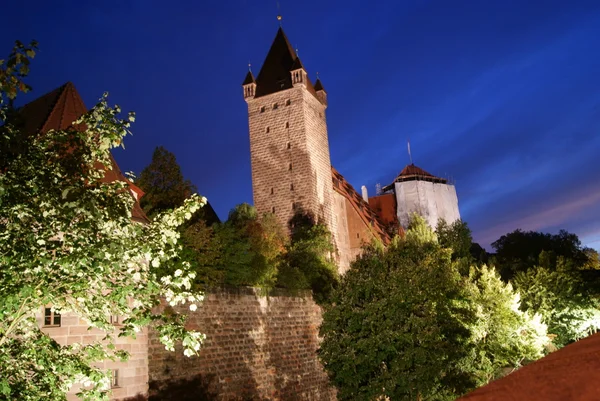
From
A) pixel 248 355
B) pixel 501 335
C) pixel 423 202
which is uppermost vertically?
pixel 423 202

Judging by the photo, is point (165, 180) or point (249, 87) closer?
point (165, 180)

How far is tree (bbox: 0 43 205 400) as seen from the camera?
742 centimetres

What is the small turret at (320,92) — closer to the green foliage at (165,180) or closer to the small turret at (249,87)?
the small turret at (249,87)

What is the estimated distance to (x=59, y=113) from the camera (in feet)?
61.2

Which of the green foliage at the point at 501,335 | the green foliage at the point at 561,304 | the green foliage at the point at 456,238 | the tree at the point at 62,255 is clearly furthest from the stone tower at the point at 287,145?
the tree at the point at 62,255

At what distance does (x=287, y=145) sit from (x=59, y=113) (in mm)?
19539

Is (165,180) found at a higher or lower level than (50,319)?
higher

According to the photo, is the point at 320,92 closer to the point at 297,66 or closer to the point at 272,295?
the point at 297,66

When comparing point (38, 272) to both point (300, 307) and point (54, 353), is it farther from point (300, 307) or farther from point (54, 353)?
point (300, 307)

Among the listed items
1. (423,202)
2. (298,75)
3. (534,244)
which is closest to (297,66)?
(298,75)

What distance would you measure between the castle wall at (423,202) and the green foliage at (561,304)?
20.4 metres

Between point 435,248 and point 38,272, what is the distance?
25565mm

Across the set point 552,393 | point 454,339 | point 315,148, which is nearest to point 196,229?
point 454,339

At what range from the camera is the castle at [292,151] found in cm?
3622
